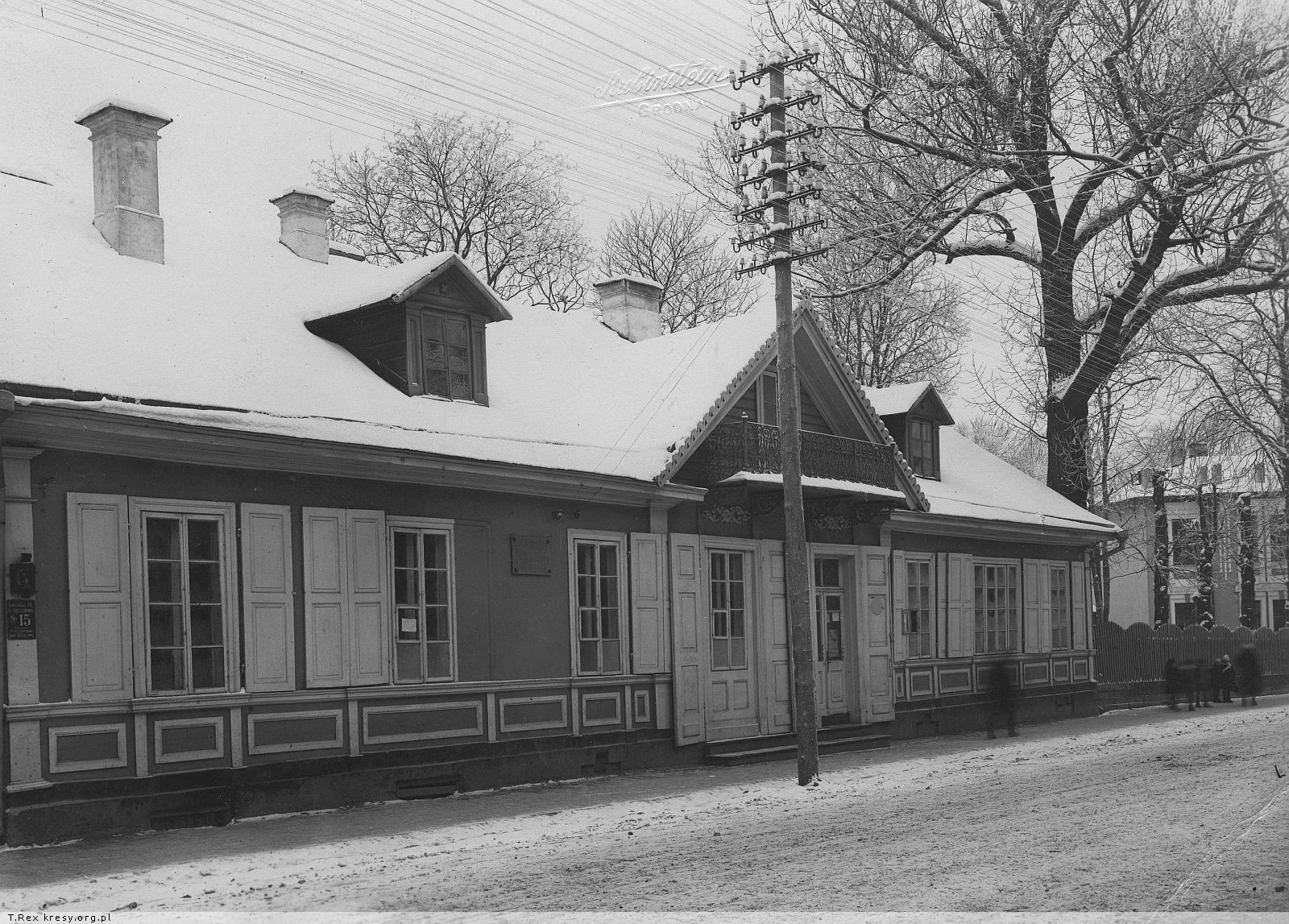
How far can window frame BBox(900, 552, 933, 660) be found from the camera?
22422mm

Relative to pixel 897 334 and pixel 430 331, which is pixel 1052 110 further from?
pixel 897 334

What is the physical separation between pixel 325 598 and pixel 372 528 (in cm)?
90

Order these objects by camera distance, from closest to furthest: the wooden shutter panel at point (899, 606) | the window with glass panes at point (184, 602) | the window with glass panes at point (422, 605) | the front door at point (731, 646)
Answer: the window with glass panes at point (184, 602) < the window with glass panes at point (422, 605) < the front door at point (731, 646) < the wooden shutter panel at point (899, 606)

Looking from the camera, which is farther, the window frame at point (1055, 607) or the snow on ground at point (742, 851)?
the window frame at point (1055, 607)

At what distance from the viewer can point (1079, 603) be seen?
2755cm

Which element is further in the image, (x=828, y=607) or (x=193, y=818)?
(x=828, y=607)

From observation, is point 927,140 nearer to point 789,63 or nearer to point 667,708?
point 789,63

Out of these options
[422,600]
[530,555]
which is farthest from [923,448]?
[422,600]

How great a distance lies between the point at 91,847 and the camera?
1070cm

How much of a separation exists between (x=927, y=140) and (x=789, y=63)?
4.21m

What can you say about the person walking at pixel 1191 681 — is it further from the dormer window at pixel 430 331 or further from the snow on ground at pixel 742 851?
the dormer window at pixel 430 331

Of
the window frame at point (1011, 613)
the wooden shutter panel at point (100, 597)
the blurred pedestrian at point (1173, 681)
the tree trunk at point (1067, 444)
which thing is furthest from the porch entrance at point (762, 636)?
the blurred pedestrian at point (1173, 681)

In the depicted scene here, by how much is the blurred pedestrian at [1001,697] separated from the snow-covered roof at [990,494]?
8.93 feet

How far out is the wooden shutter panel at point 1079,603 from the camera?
89.9 feet
